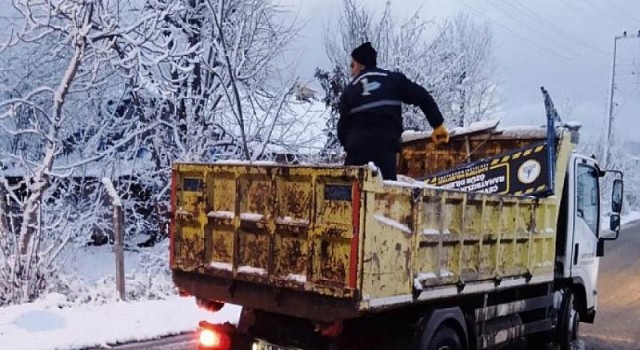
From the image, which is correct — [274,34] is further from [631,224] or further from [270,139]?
[631,224]

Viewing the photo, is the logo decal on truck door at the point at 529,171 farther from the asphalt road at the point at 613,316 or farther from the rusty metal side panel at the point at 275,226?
the rusty metal side panel at the point at 275,226

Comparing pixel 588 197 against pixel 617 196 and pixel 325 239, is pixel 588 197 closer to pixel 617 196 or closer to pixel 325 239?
pixel 617 196

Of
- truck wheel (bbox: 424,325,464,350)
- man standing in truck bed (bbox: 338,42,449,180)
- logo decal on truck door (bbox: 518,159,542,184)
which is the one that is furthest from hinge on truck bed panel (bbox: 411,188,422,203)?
logo decal on truck door (bbox: 518,159,542,184)

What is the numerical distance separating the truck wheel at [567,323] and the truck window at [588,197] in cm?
91

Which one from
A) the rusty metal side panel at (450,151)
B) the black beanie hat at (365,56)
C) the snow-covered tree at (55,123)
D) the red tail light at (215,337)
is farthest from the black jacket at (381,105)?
the snow-covered tree at (55,123)

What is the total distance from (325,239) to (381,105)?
1465 millimetres

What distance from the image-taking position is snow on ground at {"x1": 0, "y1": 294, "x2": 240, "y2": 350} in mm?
7018

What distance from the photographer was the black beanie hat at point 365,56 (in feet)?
18.4

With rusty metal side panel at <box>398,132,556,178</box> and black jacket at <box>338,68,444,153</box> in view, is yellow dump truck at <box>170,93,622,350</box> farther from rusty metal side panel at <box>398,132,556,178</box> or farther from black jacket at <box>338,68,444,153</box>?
rusty metal side panel at <box>398,132,556,178</box>

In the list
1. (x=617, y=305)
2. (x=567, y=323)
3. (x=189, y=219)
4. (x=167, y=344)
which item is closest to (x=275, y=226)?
(x=189, y=219)

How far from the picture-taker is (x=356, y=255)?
13.7ft

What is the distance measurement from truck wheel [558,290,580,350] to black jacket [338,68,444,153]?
3.59 meters

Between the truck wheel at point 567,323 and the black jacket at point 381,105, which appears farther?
the truck wheel at point 567,323

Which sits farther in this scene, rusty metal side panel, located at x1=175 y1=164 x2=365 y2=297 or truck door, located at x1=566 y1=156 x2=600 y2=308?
truck door, located at x1=566 y1=156 x2=600 y2=308
